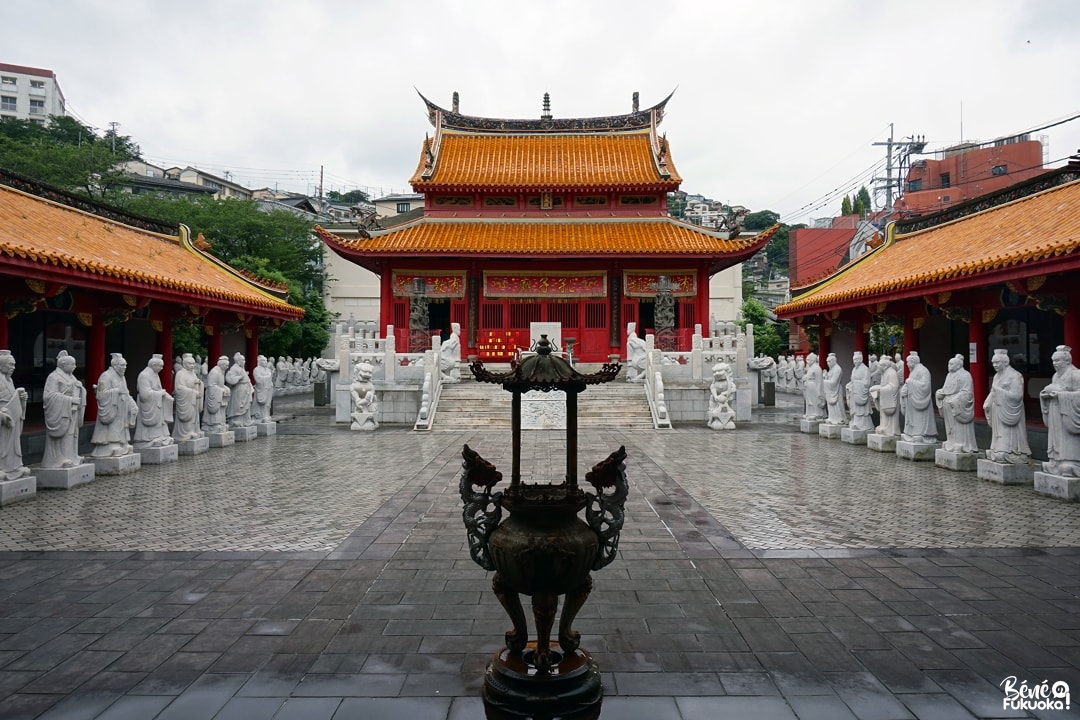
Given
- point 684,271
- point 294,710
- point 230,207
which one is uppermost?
point 230,207

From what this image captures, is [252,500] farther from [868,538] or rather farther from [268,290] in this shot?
[268,290]

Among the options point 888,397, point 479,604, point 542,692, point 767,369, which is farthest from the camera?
point 767,369

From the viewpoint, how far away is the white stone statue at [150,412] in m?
10.6

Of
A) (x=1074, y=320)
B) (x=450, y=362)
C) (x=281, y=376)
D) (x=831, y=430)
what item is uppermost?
(x=1074, y=320)

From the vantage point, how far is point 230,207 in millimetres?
33531

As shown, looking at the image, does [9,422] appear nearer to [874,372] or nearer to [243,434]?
[243,434]

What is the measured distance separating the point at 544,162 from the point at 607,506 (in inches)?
908

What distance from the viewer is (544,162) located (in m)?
24.8

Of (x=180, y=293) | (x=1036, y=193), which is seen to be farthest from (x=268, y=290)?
(x=1036, y=193)

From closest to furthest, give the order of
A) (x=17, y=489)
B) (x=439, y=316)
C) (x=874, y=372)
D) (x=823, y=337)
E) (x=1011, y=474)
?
(x=17, y=489), (x=1011, y=474), (x=874, y=372), (x=823, y=337), (x=439, y=316)

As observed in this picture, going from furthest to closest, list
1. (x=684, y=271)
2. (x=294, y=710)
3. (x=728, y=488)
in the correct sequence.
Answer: (x=684, y=271), (x=728, y=488), (x=294, y=710)

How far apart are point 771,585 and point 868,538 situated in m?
1.90

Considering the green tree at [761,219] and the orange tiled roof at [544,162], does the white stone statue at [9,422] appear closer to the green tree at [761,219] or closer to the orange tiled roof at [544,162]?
the orange tiled roof at [544,162]

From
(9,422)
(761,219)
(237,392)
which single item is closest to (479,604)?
(9,422)
